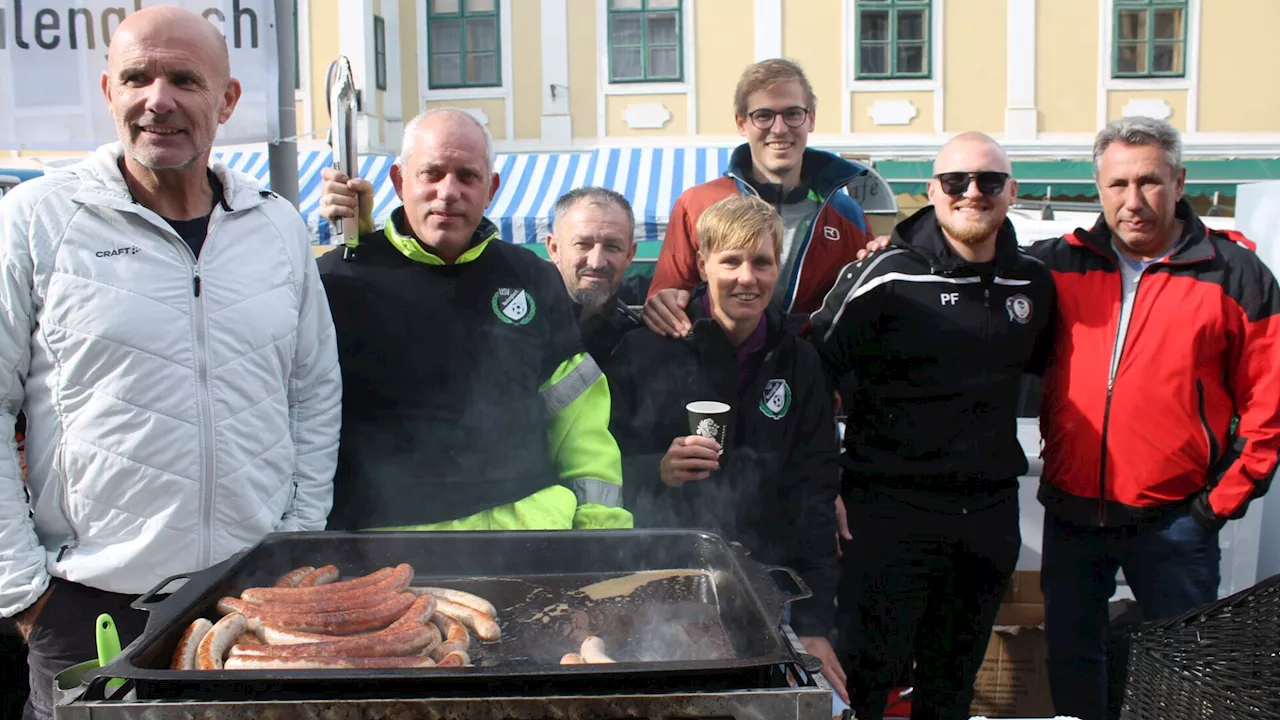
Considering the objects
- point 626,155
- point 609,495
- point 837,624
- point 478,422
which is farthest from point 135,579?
point 626,155

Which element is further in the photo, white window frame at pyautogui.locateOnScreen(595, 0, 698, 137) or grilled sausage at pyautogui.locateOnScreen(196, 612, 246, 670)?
white window frame at pyautogui.locateOnScreen(595, 0, 698, 137)

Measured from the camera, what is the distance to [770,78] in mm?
3838

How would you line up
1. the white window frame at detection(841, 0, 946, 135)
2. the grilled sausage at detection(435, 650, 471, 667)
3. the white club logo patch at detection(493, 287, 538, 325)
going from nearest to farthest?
1. the grilled sausage at detection(435, 650, 471, 667)
2. the white club logo patch at detection(493, 287, 538, 325)
3. the white window frame at detection(841, 0, 946, 135)

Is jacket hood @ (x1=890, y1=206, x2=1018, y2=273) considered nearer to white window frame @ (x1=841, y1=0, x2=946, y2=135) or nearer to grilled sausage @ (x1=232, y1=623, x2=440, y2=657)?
grilled sausage @ (x1=232, y1=623, x2=440, y2=657)

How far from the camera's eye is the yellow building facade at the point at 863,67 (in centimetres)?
1496

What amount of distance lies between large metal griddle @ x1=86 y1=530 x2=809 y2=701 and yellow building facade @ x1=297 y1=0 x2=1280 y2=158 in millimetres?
13768

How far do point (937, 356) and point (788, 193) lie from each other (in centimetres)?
100

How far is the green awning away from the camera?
14039 mm

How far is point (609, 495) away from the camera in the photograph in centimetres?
277

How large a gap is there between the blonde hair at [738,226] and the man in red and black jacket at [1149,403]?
132 cm

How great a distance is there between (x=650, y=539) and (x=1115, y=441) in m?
2.09

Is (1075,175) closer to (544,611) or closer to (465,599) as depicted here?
(544,611)

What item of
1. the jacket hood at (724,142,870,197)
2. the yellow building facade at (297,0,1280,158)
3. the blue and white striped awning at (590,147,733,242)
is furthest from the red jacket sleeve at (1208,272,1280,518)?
the yellow building facade at (297,0,1280,158)

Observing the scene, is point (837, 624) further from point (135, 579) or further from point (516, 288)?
point (135, 579)
